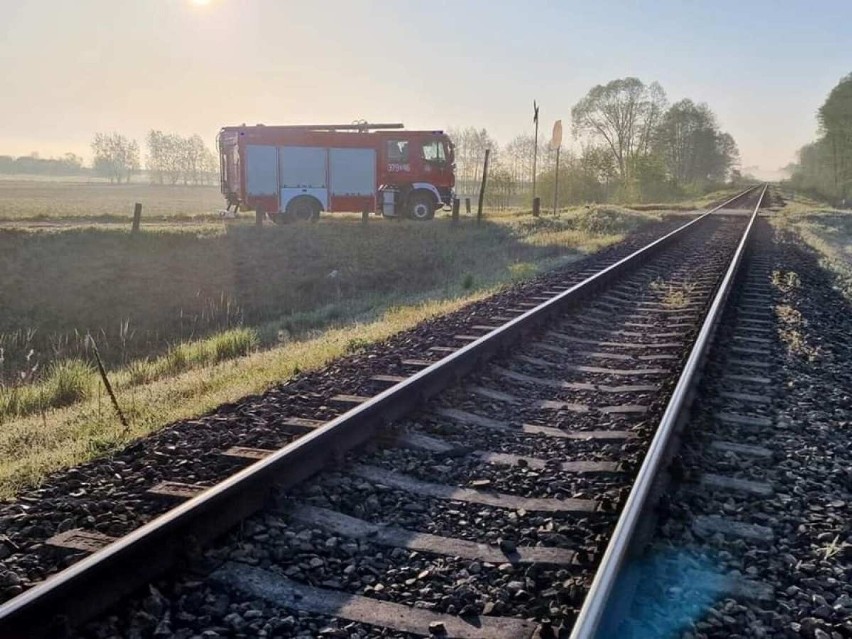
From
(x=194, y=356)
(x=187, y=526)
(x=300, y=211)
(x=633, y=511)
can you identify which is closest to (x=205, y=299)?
(x=194, y=356)

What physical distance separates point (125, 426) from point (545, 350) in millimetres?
3765

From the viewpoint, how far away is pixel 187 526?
3.19m

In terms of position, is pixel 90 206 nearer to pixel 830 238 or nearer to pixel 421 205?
pixel 421 205

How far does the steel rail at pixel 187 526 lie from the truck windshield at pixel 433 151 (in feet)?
74.0

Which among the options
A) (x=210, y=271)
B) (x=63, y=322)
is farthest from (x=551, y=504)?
(x=210, y=271)

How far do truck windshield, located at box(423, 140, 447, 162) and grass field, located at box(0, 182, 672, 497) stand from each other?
10.4 ft

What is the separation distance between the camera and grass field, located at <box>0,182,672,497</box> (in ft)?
23.0

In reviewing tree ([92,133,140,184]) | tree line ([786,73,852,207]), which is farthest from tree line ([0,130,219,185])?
tree line ([786,73,852,207])

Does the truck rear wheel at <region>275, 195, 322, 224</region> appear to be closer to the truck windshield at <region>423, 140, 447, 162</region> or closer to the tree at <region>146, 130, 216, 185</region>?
the truck windshield at <region>423, 140, 447, 162</region>

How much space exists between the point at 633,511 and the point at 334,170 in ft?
79.3

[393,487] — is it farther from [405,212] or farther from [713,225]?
[713,225]

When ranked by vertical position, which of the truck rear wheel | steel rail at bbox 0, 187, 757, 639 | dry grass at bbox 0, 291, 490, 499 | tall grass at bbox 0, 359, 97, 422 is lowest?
tall grass at bbox 0, 359, 97, 422

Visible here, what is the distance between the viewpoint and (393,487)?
13.0 feet

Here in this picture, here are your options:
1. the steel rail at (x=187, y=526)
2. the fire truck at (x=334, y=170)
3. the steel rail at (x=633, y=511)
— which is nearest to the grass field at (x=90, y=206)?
the fire truck at (x=334, y=170)
